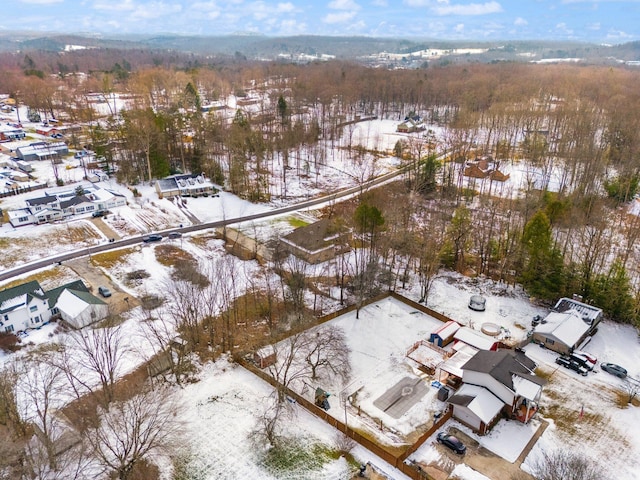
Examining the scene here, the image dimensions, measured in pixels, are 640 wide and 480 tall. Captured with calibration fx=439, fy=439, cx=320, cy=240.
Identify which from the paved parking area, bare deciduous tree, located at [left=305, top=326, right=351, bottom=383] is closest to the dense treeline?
bare deciduous tree, located at [left=305, top=326, right=351, bottom=383]

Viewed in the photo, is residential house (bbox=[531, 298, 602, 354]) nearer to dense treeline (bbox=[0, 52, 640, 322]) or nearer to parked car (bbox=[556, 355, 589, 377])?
parked car (bbox=[556, 355, 589, 377])

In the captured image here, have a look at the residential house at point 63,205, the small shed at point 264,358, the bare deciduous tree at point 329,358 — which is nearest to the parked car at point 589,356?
the bare deciduous tree at point 329,358

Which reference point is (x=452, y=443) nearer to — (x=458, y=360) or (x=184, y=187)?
(x=458, y=360)

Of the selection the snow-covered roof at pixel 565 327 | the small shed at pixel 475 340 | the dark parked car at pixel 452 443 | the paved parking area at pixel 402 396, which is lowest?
the paved parking area at pixel 402 396

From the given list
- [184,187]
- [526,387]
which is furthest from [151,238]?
[526,387]

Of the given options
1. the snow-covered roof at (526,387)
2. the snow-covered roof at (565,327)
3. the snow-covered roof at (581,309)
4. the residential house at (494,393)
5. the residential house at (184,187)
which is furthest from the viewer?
the residential house at (184,187)

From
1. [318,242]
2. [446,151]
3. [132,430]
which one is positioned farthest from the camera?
[446,151]

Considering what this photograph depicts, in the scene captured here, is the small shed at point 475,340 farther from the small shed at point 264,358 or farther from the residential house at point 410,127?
the residential house at point 410,127
